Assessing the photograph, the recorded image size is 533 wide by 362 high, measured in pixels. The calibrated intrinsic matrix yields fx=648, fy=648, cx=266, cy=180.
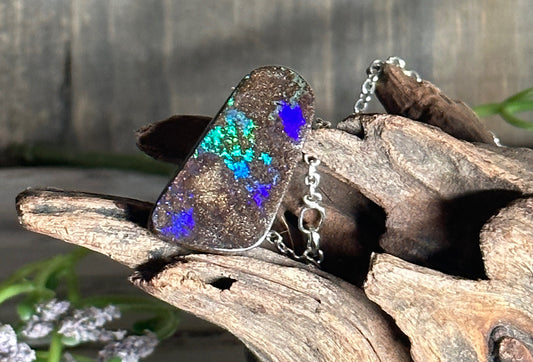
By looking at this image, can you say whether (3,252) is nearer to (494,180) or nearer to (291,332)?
(291,332)

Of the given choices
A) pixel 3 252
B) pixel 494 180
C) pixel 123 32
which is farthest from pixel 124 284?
pixel 494 180

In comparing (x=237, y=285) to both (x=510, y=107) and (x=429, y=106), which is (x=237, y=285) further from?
(x=510, y=107)

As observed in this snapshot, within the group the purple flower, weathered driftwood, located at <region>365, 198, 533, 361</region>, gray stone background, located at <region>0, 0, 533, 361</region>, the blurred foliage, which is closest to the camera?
weathered driftwood, located at <region>365, 198, 533, 361</region>

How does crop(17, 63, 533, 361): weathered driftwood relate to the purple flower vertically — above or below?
above

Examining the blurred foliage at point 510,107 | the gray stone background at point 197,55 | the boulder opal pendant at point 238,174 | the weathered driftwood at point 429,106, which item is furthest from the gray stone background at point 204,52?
the boulder opal pendant at point 238,174

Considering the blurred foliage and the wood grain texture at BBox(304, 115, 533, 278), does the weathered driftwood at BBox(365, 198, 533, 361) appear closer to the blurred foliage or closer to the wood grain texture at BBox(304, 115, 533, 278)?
the wood grain texture at BBox(304, 115, 533, 278)

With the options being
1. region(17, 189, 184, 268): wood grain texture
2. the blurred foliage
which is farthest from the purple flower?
the blurred foliage

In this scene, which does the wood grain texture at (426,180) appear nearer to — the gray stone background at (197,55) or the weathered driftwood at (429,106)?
the weathered driftwood at (429,106)
